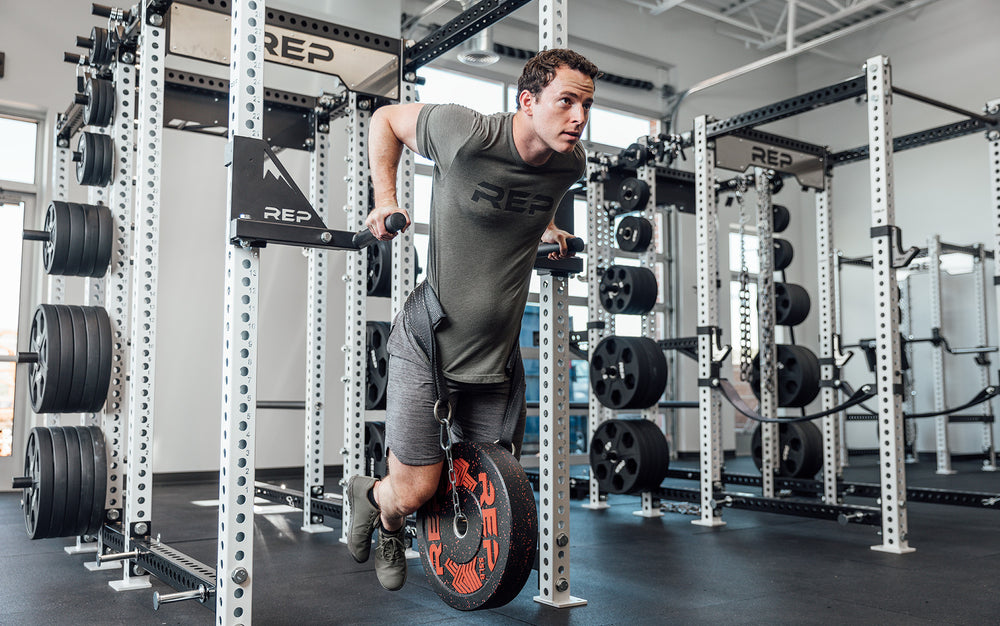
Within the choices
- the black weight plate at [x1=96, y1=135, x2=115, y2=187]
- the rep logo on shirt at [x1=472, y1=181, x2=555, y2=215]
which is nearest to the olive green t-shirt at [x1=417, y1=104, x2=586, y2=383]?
the rep logo on shirt at [x1=472, y1=181, x2=555, y2=215]

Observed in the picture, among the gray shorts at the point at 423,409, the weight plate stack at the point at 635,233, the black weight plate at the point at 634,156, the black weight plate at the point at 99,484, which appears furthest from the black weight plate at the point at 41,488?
the black weight plate at the point at 634,156

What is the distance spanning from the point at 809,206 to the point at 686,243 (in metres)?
2.19

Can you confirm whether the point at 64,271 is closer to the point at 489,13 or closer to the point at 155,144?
the point at 155,144

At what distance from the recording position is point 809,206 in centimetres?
997

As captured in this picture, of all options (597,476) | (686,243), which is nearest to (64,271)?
(597,476)

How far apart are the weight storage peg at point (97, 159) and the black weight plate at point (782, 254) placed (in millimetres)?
4091

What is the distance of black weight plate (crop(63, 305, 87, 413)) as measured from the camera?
295 cm

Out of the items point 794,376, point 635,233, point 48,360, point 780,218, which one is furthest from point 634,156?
point 48,360

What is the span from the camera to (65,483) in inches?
115

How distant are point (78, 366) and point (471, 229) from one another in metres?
1.82

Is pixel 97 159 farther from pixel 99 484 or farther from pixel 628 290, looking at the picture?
pixel 628 290

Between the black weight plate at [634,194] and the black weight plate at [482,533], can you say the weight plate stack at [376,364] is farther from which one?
the black weight plate at [482,533]

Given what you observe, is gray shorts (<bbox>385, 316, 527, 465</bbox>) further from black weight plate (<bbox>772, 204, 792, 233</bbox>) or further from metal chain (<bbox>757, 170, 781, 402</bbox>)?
black weight plate (<bbox>772, 204, 792, 233</bbox>)

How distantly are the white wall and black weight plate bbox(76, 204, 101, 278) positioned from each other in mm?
2870
